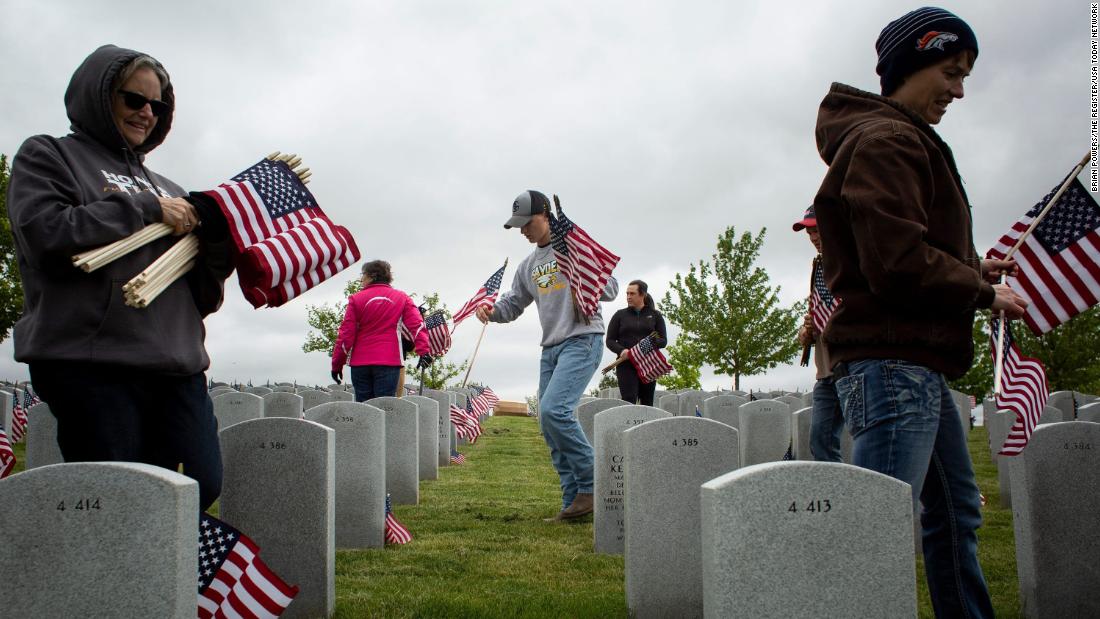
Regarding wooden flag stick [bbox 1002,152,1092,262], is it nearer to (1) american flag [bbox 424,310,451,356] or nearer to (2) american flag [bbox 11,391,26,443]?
(1) american flag [bbox 424,310,451,356]

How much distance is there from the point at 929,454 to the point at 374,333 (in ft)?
23.0

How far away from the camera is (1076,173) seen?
424 cm

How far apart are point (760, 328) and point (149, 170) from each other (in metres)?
30.6

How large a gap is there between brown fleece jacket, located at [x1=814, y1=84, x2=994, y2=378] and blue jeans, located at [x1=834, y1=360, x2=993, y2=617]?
0.26 feet

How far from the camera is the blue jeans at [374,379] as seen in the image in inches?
366

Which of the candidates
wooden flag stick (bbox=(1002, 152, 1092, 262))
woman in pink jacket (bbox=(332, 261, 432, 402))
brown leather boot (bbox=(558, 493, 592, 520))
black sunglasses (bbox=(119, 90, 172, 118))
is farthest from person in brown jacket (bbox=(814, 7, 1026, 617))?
woman in pink jacket (bbox=(332, 261, 432, 402))

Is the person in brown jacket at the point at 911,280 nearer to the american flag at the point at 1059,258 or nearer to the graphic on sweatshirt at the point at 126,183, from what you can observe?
the american flag at the point at 1059,258

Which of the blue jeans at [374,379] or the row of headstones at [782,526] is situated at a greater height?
the blue jeans at [374,379]

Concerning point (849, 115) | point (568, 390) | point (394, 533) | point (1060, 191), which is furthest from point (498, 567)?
point (1060, 191)

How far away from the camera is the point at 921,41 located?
9.91ft

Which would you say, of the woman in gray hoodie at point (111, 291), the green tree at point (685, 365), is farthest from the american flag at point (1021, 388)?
the green tree at point (685, 365)

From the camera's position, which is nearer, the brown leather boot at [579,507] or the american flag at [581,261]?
the american flag at [581,261]

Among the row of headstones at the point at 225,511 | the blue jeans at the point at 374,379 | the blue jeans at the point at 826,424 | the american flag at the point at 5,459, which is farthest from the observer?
the blue jeans at the point at 374,379

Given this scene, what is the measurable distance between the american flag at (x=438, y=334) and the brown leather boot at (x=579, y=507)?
192 inches
